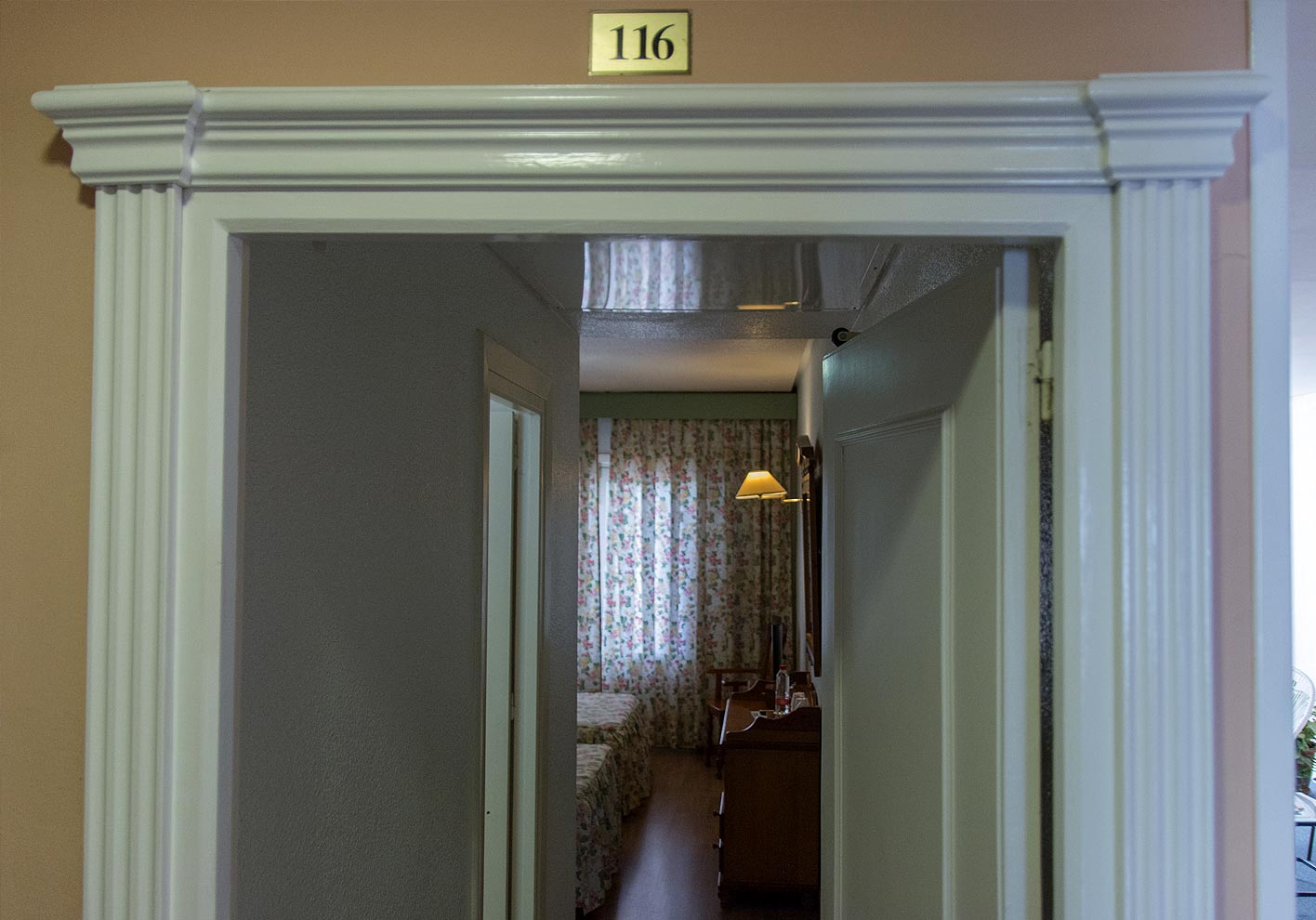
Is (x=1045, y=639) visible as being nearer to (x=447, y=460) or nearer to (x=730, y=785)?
(x=447, y=460)

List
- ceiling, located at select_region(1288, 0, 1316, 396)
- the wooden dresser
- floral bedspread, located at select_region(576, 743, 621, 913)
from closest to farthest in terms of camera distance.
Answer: ceiling, located at select_region(1288, 0, 1316, 396) < the wooden dresser < floral bedspread, located at select_region(576, 743, 621, 913)

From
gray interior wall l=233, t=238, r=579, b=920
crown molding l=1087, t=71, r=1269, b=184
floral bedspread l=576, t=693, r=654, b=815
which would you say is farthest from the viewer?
floral bedspread l=576, t=693, r=654, b=815

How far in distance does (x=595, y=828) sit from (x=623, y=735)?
121 centimetres

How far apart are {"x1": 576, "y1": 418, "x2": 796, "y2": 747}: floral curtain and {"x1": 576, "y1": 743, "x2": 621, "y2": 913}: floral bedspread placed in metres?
3.02

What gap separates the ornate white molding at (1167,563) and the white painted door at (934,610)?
0.14m

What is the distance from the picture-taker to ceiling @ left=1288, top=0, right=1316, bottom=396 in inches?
50.3

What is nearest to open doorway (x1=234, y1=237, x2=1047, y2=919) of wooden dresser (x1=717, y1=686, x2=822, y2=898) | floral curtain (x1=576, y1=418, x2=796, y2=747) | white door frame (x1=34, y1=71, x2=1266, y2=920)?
white door frame (x1=34, y1=71, x2=1266, y2=920)

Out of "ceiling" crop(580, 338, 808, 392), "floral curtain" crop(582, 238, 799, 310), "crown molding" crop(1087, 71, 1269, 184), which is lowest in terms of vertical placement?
"crown molding" crop(1087, 71, 1269, 184)

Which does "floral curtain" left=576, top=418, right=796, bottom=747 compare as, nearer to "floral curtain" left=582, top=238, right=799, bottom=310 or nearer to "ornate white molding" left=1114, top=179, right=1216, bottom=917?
"floral curtain" left=582, top=238, right=799, bottom=310

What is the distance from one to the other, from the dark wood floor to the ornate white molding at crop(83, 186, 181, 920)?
4167mm

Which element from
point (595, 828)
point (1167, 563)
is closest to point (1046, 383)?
point (1167, 563)

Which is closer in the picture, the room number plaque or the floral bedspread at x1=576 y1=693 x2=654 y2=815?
the room number plaque

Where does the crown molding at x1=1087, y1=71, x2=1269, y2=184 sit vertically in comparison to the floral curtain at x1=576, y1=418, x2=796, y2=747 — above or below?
above

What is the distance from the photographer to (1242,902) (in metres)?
0.91
